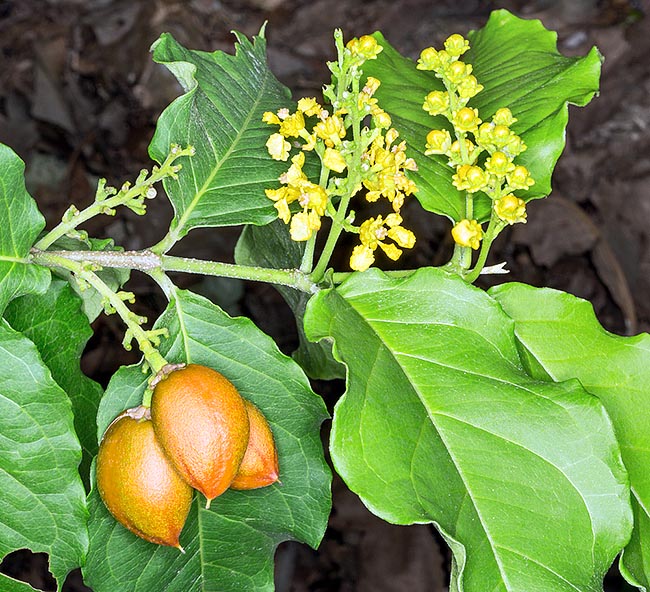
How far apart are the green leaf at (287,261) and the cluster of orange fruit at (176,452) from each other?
489 millimetres

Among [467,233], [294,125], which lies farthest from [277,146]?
[467,233]

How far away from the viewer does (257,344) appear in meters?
1.72

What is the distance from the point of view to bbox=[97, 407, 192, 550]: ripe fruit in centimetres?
148

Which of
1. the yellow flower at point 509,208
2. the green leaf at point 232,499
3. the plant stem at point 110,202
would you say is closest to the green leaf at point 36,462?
the green leaf at point 232,499

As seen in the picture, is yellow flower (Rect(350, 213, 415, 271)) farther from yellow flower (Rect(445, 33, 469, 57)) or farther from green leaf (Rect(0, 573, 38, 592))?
green leaf (Rect(0, 573, 38, 592))

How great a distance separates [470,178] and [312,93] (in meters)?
3.01

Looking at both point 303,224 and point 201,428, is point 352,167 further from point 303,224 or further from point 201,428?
point 201,428

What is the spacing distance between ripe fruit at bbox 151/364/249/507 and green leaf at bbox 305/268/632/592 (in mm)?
179

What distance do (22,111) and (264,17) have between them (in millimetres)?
1509

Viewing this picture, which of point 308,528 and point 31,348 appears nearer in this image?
point 31,348

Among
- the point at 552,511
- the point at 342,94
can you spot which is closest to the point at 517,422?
the point at 552,511

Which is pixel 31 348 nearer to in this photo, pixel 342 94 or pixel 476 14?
pixel 342 94

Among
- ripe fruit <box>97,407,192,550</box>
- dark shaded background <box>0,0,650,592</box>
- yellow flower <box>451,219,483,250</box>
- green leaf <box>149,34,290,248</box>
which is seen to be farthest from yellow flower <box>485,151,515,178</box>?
dark shaded background <box>0,0,650,592</box>

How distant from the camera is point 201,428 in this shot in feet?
4.70
